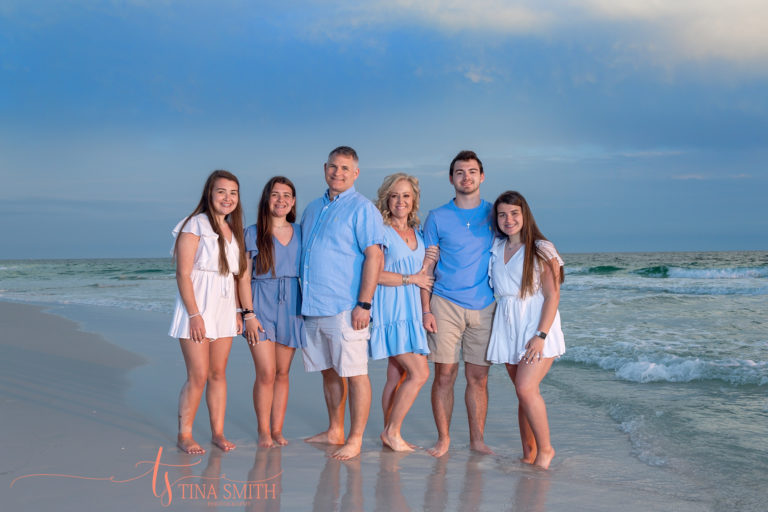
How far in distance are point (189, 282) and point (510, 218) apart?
199cm

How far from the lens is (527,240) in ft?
11.7

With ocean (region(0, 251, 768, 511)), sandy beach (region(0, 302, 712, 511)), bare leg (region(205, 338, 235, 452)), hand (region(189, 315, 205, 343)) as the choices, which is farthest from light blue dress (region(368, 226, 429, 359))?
ocean (region(0, 251, 768, 511))

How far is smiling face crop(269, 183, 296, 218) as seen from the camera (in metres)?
3.78

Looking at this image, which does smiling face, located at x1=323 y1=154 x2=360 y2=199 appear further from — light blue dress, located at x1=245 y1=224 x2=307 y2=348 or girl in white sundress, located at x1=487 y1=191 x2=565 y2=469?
girl in white sundress, located at x1=487 y1=191 x2=565 y2=469

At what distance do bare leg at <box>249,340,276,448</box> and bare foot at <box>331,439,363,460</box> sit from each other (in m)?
0.49

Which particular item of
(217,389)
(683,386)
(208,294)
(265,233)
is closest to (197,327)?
(208,294)

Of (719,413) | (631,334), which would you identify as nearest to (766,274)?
(631,334)

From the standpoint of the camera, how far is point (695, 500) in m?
3.14

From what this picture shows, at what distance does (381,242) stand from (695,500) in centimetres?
224

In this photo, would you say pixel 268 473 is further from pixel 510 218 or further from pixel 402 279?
pixel 510 218

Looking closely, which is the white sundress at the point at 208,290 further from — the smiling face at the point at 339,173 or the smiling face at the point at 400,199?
the smiling face at the point at 400,199

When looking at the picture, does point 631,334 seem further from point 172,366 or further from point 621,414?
point 172,366

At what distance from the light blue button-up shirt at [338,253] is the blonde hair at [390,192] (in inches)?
7.3

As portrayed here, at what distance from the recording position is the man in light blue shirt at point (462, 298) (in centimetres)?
375
